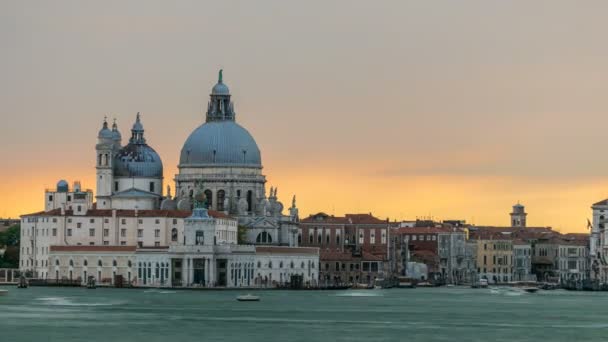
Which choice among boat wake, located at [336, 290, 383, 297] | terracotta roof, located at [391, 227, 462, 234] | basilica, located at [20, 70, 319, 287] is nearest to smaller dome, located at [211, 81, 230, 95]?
basilica, located at [20, 70, 319, 287]

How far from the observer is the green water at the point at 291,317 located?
83.1m

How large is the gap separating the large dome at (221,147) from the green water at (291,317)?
2713 cm

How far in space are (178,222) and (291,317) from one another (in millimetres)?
53119

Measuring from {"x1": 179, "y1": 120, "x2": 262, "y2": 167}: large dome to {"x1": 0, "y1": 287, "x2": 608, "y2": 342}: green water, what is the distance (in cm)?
2713

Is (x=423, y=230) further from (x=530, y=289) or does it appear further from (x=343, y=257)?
(x=530, y=289)

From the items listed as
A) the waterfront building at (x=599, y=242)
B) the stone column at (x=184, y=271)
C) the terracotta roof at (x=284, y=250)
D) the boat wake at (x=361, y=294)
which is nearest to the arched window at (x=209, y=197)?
the terracotta roof at (x=284, y=250)

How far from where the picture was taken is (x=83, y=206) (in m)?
150

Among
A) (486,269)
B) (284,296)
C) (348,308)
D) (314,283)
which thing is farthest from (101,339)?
(486,269)

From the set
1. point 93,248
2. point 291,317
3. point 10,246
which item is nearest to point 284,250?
point 93,248

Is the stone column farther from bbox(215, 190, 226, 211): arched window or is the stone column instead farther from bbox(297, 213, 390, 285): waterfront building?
bbox(297, 213, 390, 285): waterfront building

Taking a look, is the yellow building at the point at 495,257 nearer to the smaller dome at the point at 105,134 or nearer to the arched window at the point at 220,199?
the arched window at the point at 220,199

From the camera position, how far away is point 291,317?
9688 cm

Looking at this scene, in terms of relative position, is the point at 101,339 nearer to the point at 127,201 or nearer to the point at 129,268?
the point at 129,268

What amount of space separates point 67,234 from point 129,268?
21.6 feet
